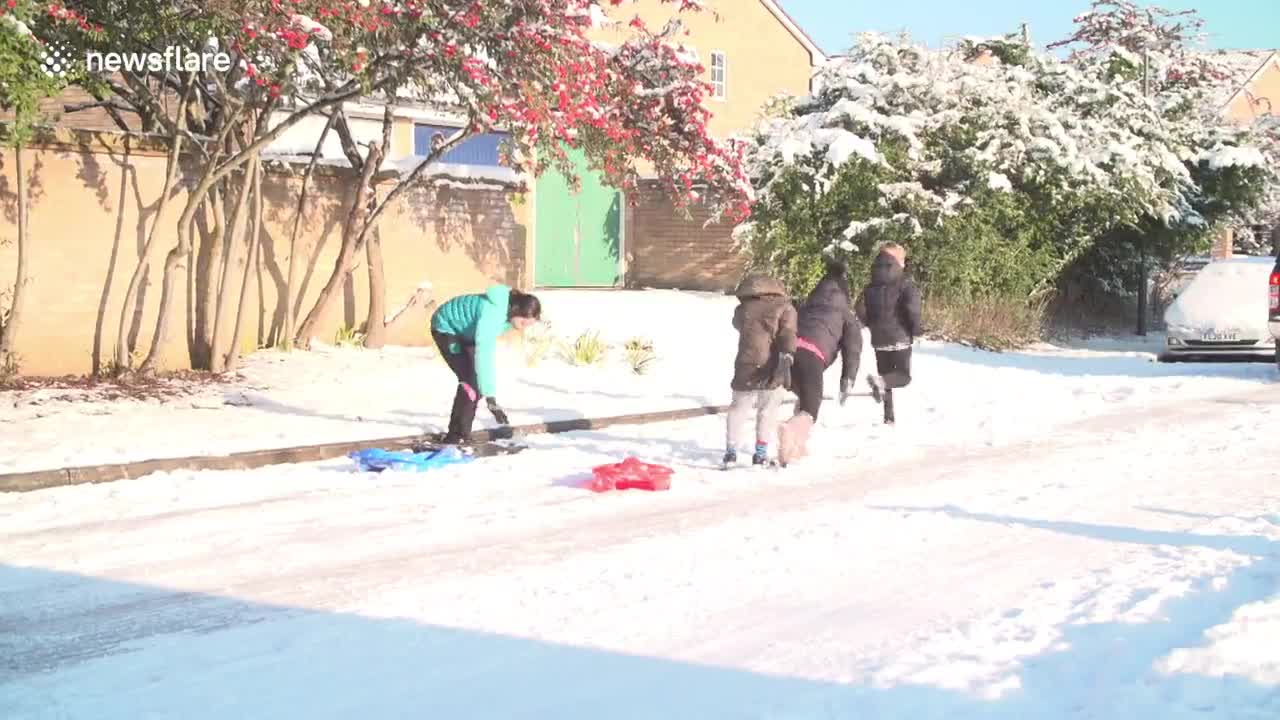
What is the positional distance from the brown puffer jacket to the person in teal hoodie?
168 cm

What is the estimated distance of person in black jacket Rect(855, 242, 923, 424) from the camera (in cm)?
1327

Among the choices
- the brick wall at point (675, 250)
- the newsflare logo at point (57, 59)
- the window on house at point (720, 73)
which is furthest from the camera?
the window on house at point (720, 73)

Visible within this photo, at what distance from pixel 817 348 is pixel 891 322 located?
2.81m

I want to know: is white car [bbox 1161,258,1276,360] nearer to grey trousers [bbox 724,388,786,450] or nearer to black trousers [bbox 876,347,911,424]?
black trousers [bbox 876,347,911,424]

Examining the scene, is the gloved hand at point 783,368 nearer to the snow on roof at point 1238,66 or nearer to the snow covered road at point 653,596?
the snow covered road at point 653,596

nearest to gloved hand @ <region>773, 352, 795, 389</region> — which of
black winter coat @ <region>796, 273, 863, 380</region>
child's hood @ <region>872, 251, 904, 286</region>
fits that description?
black winter coat @ <region>796, 273, 863, 380</region>

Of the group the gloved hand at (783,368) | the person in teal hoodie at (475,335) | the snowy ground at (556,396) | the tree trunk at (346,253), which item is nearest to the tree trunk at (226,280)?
the snowy ground at (556,396)

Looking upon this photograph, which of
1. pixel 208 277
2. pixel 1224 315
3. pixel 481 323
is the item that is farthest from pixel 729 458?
pixel 1224 315

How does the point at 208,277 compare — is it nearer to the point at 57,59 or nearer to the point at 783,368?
the point at 57,59

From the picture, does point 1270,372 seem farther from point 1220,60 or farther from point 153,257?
point 1220,60

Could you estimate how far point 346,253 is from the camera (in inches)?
632

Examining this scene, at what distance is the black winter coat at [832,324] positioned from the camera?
10.9 meters

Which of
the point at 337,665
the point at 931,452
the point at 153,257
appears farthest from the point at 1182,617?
the point at 153,257

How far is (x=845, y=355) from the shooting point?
11.6 metres
